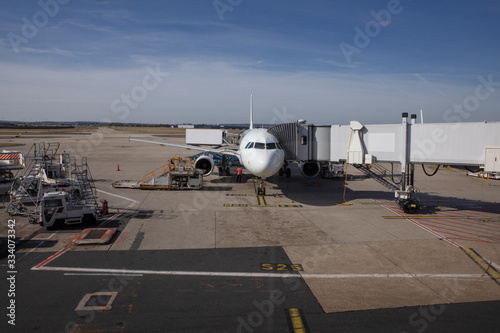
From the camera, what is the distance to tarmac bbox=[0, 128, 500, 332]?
893cm

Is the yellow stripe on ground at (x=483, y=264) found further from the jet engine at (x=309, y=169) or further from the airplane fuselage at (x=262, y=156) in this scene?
the jet engine at (x=309, y=169)

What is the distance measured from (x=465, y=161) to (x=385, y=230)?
20.8 ft

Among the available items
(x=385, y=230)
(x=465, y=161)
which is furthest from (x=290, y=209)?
(x=465, y=161)

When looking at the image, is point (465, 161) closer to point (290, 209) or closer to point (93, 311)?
point (290, 209)

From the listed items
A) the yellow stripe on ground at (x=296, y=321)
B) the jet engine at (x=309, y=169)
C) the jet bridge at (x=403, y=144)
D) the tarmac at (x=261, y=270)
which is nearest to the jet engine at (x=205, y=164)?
the jet bridge at (x=403, y=144)

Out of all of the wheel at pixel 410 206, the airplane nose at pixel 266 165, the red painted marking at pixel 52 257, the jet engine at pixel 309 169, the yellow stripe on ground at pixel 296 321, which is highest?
the airplane nose at pixel 266 165

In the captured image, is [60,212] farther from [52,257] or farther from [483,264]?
[483,264]

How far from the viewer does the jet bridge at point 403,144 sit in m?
18.2

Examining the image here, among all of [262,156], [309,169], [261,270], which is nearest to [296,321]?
[261,270]

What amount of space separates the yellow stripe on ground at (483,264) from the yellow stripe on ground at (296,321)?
7.39 metres

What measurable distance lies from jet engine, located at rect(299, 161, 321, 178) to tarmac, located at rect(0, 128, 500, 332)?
5646mm

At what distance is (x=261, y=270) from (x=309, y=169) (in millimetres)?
16679

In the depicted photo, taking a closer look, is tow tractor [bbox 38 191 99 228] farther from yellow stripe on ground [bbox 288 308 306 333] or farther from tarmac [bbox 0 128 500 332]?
yellow stripe on ground [bbox 288 308 306 333]

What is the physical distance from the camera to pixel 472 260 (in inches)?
519
